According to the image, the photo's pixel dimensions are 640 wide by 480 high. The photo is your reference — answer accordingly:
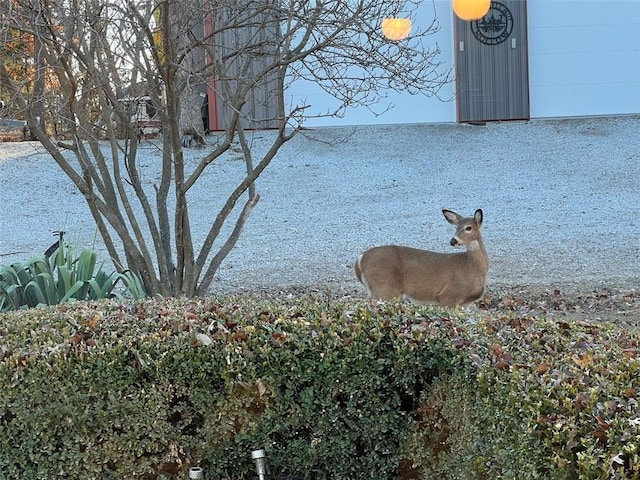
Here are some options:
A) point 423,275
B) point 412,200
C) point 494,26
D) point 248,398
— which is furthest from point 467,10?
point 248,398

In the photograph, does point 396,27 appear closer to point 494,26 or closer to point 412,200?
point 412,200

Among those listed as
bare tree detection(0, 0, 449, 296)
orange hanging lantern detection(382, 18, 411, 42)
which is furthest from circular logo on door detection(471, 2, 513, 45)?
bare tree detection(0, 0, 449, 296)

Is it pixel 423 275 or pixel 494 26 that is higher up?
pixel 494 26

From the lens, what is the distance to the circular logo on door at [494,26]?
23.9 m

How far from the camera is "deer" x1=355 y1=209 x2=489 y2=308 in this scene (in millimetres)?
8664

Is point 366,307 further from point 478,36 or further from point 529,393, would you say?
point 478,36

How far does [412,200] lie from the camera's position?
58.9ft

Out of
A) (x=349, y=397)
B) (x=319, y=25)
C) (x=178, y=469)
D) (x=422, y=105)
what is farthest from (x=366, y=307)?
(x=422, y=105)

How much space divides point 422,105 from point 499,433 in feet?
Result: 70.1

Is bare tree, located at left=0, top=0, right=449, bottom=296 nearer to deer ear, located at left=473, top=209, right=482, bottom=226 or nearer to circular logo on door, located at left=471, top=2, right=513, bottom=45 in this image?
deer ear, located at left=473, top=209, right=482, bottom=226

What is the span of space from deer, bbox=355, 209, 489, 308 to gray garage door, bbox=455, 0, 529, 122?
51.2 feet

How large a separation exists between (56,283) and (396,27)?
7384 mm

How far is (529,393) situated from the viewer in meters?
3.07

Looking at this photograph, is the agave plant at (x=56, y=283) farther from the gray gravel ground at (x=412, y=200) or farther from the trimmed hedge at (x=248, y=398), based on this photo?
the trimmed hedge at (x=248, y=398)
